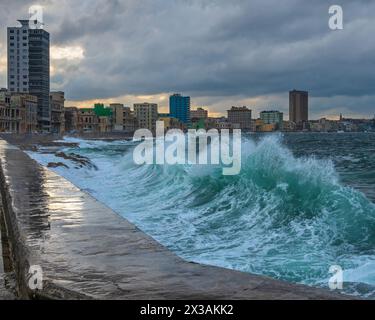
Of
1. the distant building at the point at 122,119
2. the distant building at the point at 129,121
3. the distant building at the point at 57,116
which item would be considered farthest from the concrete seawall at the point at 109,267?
the distant building at the point at 129,121

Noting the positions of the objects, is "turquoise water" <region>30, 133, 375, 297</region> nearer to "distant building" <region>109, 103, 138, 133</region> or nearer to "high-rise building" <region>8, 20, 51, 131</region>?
"high-rise building" <region>8, 20, 51, 131</region>

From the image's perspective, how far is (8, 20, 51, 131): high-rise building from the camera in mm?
121312

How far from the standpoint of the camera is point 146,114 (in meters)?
175

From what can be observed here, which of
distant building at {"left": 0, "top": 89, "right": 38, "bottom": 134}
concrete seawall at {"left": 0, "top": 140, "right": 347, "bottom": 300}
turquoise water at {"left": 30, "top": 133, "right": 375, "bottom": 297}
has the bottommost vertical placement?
turquoise water at {"left": 30, "top": 133, "right": 375, "bottom": 297}

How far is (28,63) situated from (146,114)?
2243 inches

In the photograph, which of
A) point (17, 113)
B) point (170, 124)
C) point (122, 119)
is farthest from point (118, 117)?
point (17, 113)

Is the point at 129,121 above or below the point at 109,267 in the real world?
above

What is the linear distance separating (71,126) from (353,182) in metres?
125

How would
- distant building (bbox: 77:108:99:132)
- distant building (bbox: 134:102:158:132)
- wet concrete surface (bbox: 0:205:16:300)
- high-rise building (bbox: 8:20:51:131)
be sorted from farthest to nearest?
distant building (bbox: 134:102:158:132) < distant building (bbox: 77:108:99:132) < high-rise building (bbox: 8:20:51:131) < wet concrete surface (bbox: 0:205:16:300)

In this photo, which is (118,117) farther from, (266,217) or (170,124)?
(266,217)

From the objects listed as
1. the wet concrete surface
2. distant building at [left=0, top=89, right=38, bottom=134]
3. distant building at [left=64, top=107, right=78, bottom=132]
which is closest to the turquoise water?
the wet concrete surface

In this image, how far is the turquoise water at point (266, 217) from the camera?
263 inches

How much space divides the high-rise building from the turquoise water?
110847 millimetres
